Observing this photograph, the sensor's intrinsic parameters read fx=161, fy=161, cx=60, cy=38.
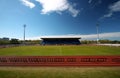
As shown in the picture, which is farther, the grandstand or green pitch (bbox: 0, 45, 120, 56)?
the grandstand

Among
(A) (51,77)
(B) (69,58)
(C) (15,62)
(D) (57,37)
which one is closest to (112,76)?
(A) (51,77)

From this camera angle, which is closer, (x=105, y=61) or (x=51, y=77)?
(x=51, y=77)

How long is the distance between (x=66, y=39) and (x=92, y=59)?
88742 mm

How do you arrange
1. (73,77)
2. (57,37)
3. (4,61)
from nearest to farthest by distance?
(73,77)
(4,61)
(57,37)

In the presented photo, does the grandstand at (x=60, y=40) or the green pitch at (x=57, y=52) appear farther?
the grandstand at (x=60, y=40)

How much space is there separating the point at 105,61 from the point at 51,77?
729cm

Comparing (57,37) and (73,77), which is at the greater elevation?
(57,37)

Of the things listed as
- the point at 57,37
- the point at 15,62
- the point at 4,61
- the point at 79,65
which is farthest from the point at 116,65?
the point at 57,37

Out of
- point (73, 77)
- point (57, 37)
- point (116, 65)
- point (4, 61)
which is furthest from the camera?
point (57, 37)

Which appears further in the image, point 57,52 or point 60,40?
point 60,40

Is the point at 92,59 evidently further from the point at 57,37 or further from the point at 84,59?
the point at 57,37

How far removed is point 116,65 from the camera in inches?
643

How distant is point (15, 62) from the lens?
17.3m

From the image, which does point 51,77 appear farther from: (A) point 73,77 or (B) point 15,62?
(B) point 15,62
